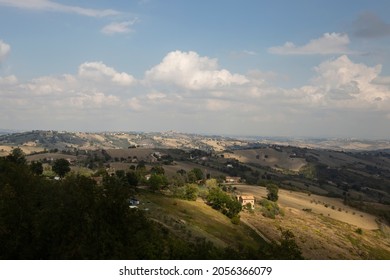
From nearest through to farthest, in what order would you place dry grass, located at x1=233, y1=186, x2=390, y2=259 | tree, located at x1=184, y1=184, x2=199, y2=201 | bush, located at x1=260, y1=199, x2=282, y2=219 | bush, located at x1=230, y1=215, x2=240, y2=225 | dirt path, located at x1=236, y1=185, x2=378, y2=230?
1. dry grass, located at x1=233, y1=186, x2=390, y2=259
2. bush, located at x1=230, y1=215, x2=240, y2=225
3. tree, located at x1=184, y1=184, x2=199, y2=201
4. bush, located at x1=260, y1=199, x2=282, y2=219
5. dirt path, located at x1=236, y1=185, x2=378, y2=230

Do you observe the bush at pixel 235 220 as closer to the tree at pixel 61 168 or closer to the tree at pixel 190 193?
the tree at pixel 190 193

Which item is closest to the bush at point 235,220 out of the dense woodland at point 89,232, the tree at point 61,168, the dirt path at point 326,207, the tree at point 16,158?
the dirt path at point 326,207

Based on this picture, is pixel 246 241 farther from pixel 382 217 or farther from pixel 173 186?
pixel 382 217

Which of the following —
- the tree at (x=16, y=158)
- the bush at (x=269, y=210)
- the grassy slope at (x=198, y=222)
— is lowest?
the bush at (x=269, y=210)

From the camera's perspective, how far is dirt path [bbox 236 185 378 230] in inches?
6447

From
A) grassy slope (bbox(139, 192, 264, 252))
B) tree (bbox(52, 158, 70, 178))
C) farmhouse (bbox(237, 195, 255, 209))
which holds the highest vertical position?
tree (bbox(52, 158, 70, 178))

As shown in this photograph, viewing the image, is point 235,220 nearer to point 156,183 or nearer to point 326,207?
point 156,183

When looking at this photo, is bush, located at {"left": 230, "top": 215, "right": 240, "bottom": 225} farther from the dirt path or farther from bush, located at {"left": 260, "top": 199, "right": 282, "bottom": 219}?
the dirt path

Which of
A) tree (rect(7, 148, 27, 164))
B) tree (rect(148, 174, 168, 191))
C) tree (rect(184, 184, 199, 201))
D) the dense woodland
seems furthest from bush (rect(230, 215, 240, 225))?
the dense woodland

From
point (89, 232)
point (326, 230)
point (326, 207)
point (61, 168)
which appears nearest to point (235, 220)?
point (326, 230)

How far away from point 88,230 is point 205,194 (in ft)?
368

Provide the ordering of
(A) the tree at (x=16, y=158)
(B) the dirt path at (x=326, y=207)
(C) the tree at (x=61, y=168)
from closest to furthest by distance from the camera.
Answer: (A) the tree at (x=16, y=158), (C) the tree at (x=61, y=168), (B) the dirt path at (x=326, y=207)

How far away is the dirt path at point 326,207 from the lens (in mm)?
163750

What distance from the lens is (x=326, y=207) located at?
182m
